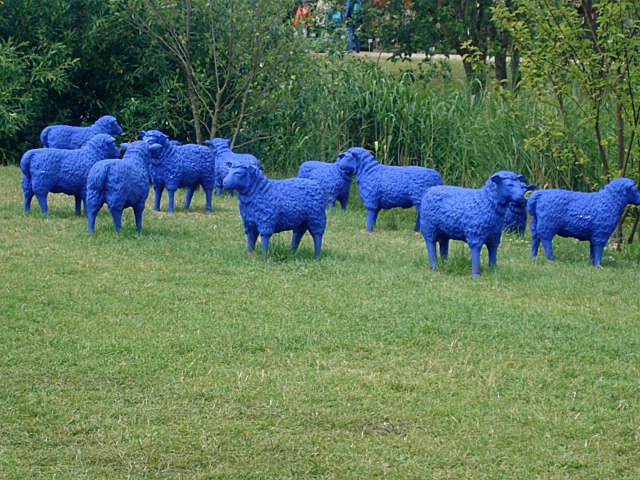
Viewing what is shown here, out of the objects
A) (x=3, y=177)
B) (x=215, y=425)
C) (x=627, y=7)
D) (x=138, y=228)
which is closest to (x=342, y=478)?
(x=215, y=425)

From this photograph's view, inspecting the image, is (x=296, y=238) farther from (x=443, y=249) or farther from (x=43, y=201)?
(x=43, y=201)

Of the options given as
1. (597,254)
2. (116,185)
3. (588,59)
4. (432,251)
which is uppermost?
(588,59)

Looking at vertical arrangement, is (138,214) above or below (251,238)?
above

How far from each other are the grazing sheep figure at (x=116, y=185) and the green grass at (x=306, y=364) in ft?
1.17

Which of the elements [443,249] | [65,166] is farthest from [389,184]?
[65,166]

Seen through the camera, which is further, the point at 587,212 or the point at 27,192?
the point at 27,192

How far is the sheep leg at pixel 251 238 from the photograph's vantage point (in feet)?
29.4

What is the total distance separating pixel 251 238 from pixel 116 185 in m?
1.46

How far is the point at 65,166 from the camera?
33.5 feet

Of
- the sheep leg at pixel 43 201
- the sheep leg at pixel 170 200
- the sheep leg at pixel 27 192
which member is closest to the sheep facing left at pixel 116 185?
the sheep leg at pixel 43 201

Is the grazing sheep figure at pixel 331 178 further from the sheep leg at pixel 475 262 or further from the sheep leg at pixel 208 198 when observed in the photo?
the sheep leg at pixel 475 262

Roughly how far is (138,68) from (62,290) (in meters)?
9.11

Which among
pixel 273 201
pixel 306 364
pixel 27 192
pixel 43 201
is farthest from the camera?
pixel 27 192

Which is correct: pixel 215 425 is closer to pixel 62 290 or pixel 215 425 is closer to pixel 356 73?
pixel 62 290
